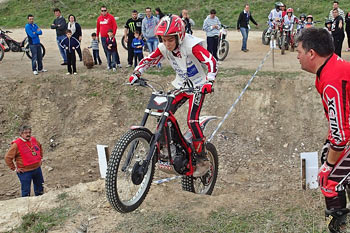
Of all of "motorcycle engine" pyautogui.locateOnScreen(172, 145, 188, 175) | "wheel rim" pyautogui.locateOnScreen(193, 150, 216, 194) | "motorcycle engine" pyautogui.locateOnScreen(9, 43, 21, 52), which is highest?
"motorcycle engine" pyautogui.locateOnScreen(9, 43, 21, 52)

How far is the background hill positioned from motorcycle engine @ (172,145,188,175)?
64.7ft

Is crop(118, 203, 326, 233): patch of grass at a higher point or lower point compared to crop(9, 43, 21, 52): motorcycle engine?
lower

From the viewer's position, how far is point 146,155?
506 cm

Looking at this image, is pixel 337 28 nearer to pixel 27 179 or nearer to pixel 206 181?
pixel 206 181

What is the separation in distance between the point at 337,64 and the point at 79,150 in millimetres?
8348

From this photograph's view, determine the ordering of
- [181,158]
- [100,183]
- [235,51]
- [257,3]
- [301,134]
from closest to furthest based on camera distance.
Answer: [181,158], [100,183], [301,134], [235,51], [257,3]

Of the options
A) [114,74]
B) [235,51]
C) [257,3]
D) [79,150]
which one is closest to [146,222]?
[79,150]

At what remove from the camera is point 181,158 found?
5.66 metres


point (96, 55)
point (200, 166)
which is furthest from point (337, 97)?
point (96, 55)

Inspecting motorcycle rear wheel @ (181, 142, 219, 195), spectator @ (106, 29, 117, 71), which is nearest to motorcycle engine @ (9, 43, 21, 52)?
spectator @ (106, 29, 117, 71)

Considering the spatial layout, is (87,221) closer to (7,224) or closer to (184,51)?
(7,224)

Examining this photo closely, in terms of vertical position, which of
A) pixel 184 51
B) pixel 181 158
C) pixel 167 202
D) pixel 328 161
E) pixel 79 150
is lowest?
pixel 79 150

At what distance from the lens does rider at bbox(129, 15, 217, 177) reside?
5.43 metres

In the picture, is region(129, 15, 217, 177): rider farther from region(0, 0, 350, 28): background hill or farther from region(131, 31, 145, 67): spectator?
region(0, 0, 350, 28): background hill
